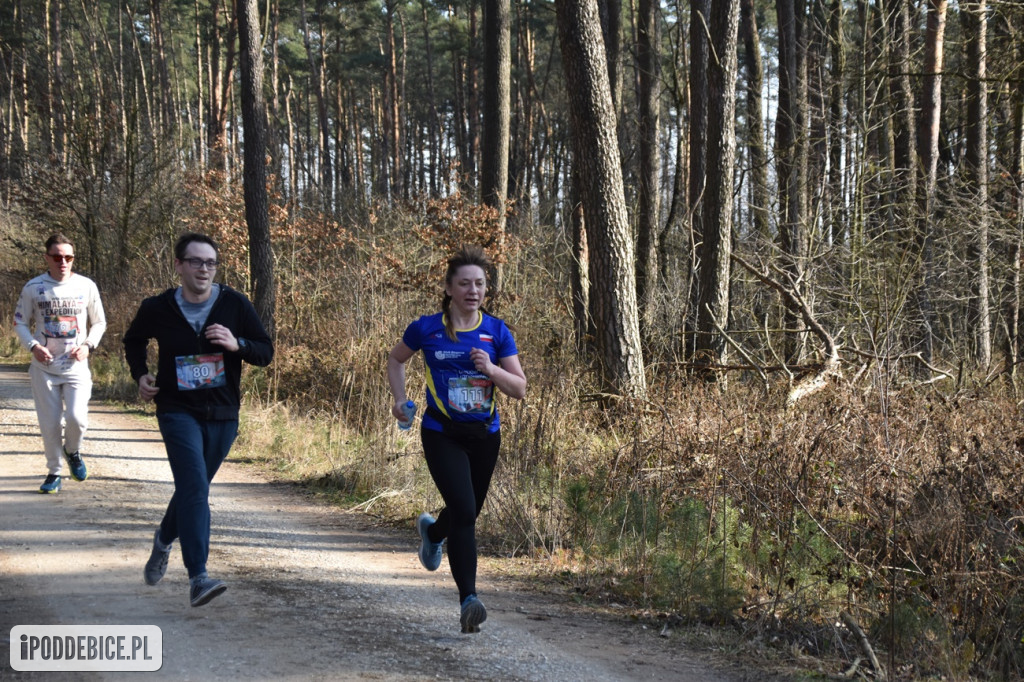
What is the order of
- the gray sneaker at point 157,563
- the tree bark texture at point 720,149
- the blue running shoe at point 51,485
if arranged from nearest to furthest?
the gray sneaker at point 157,563, the blue running shoe at point 51,485, the tree bark texture at point 720,149

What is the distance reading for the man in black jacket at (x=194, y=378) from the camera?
498 cm

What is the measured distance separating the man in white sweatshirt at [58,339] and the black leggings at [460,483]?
4.41 metres

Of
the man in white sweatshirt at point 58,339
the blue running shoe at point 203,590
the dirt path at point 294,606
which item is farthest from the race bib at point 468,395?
the man in white sweatshirt at point 58,339

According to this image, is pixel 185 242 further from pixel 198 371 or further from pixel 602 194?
pixel 602 194

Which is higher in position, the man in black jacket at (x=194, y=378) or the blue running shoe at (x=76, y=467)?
the man in black jacket at (x=194, y=378)

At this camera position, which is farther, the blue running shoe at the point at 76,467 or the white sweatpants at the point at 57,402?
the blue running shoe at the point at 76,467

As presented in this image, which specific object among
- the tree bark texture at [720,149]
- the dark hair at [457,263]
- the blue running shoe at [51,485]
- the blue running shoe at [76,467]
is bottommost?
the blue running shoe at [51,485]

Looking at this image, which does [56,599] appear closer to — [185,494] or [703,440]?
[185,494]

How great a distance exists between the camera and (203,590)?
4914mm

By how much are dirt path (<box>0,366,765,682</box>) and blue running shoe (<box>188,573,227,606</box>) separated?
174 millimetres

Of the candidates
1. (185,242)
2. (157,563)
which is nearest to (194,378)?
(185,242)

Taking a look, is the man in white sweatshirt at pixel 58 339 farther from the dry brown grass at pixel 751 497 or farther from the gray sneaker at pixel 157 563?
the gray sneaker at pixel 157 563

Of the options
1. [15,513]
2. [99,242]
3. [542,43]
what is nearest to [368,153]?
[542,43]

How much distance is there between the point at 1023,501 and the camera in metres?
5.89
